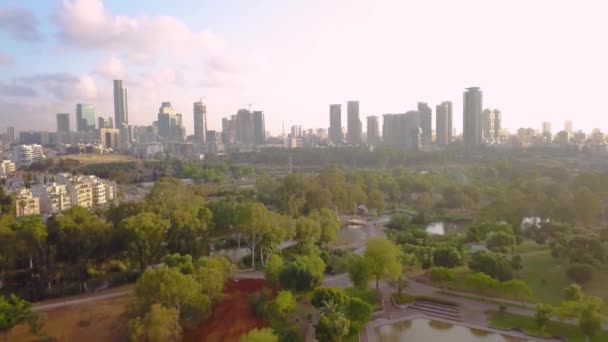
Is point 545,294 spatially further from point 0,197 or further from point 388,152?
point 388,152

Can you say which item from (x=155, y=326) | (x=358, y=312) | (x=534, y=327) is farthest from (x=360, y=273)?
(x=155, y=326)

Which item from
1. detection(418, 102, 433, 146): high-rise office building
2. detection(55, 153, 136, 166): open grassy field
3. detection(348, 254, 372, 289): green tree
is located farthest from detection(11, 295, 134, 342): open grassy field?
detection(418, 102, 433, 146): high-rise office building

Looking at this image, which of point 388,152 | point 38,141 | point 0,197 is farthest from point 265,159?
point 38,141

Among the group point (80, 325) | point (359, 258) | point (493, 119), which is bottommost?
point (80, 325)

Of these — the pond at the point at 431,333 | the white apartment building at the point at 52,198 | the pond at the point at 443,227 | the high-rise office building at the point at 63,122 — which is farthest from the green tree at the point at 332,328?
the high-rise office building at the point at 63,122

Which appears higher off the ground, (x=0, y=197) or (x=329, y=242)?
(x=0, y=197)

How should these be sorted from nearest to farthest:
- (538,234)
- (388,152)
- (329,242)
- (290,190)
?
(538,234) → (329,242) → (290,190) → (388,152)

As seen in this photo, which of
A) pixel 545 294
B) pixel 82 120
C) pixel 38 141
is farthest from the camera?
pixel 82 120
